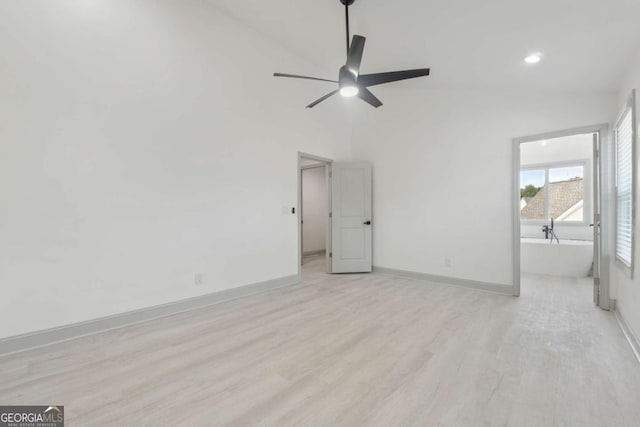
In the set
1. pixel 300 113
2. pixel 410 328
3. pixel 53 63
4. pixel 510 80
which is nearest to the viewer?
pixel 53 63

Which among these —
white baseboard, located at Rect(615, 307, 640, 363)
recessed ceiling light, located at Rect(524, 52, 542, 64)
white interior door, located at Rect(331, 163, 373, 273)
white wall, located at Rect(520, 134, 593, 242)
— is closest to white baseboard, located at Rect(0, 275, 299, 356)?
white interior door, located at Rect(331, 163, 373, 273)

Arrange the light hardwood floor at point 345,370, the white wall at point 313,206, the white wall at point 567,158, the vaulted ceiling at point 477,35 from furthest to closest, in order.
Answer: the white wall at point 313,206 → the white wall at point 567,158 → the vaulted ceiling at point 477,35 → the light hardwood floor at point 345,370

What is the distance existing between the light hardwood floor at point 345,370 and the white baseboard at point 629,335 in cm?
5

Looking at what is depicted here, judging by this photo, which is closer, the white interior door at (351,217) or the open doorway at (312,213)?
the white interior door at (351,217)

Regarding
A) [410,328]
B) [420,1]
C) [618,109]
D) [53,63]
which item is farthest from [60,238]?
[618,109]

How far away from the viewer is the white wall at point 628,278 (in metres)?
2.40

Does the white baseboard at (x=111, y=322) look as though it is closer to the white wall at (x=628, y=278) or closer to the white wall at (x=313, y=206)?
the white wall at (x=313, y=206)

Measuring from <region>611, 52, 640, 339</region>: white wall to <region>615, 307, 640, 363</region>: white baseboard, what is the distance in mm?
38

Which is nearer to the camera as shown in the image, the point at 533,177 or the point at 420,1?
the point at 420,1

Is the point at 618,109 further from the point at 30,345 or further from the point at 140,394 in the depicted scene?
the point at 30,345

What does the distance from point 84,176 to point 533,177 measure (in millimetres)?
8052

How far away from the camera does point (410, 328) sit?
278cm

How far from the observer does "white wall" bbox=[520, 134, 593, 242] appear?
5684mm

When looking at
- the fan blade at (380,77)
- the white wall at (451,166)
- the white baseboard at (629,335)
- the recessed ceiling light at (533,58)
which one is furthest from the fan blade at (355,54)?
the white baseboard at (629,335)
